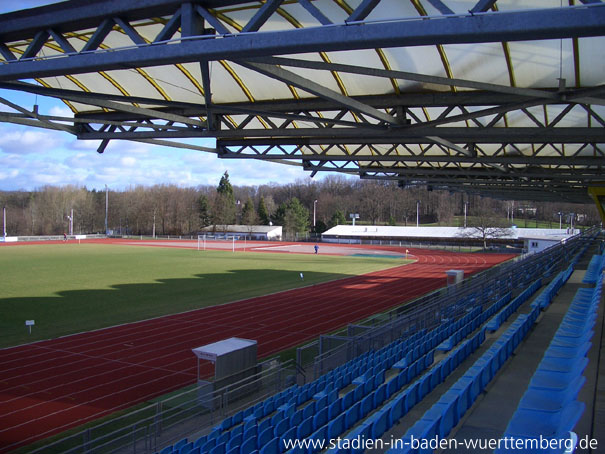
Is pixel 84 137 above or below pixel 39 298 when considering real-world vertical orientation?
above

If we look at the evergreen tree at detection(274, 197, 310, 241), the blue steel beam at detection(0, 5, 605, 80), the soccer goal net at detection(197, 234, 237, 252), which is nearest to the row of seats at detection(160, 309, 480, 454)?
the blue steel beam at detection(0, 5, 605, 80)

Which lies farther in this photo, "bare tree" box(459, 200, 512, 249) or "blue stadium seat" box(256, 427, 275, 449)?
"bare tree" box(459, 200, 512, 249)

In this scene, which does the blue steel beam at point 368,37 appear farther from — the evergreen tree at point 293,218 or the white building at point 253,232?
the evergreen tree at point 293,218

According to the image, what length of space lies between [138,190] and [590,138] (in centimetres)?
13714

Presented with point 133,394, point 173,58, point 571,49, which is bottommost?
point 133,394

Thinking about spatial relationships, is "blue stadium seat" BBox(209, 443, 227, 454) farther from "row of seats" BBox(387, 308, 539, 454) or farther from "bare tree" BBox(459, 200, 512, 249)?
"bare tree" BBox(459, 200, 512, 249)

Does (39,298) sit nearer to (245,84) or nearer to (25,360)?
(25,360)

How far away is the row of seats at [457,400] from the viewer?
5.25 meters

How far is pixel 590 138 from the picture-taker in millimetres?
11328

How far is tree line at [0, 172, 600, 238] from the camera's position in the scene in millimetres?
104312

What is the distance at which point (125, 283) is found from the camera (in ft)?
106

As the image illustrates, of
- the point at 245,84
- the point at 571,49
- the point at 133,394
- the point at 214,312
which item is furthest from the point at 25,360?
the point at 571,49

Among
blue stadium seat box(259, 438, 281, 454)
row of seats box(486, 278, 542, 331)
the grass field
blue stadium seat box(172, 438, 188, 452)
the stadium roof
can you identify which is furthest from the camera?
the grass field

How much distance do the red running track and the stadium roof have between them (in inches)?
265
